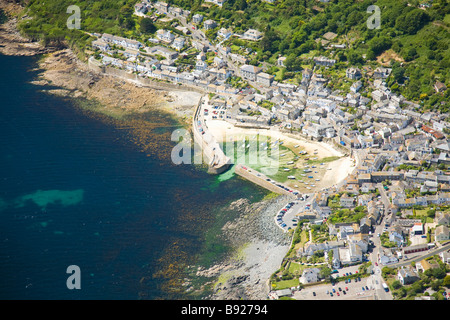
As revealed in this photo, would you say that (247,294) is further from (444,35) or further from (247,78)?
(444,35)

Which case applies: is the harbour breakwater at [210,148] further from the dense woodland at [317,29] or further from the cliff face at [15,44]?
the cliff face at [15,44]

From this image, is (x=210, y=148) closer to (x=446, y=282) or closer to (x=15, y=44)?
(x=446, y=282)

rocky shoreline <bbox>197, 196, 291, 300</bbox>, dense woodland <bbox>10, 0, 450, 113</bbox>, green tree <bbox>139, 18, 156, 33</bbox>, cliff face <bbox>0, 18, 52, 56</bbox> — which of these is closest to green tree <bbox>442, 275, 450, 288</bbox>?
rocky shoreline <bbox>197, 196, 291, 300</bbox>

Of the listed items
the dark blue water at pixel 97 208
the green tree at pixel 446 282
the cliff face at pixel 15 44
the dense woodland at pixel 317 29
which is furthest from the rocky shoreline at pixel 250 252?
the cliff face at pixel 15 44

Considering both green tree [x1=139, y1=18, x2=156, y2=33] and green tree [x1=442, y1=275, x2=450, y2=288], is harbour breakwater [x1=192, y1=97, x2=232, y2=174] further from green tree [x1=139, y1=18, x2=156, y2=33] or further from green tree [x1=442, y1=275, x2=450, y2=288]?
green tree [x1=442, y1=275, x2=450, y2=288]

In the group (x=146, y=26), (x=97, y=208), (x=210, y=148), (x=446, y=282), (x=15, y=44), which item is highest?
(x=146, y=26)

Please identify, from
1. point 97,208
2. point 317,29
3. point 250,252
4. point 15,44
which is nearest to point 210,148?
point 97,208
